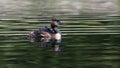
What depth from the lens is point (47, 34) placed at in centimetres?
305

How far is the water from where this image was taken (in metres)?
3.09

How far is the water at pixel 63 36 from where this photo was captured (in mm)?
3090

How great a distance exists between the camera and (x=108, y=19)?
3127 mm

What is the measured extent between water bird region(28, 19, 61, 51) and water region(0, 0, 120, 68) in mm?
35

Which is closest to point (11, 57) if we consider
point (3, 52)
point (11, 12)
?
point (3, 52)

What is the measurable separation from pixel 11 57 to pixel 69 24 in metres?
0.37

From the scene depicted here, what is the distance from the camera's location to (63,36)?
3.11 m

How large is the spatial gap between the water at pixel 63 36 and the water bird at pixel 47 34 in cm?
3

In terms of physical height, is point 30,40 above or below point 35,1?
below

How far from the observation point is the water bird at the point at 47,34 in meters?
3.04

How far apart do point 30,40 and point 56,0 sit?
27 centimetres

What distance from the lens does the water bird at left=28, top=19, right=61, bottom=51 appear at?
3045 mm

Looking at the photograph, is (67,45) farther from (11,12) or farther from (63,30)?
(11,12)

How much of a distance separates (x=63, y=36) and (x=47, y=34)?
0.10m
